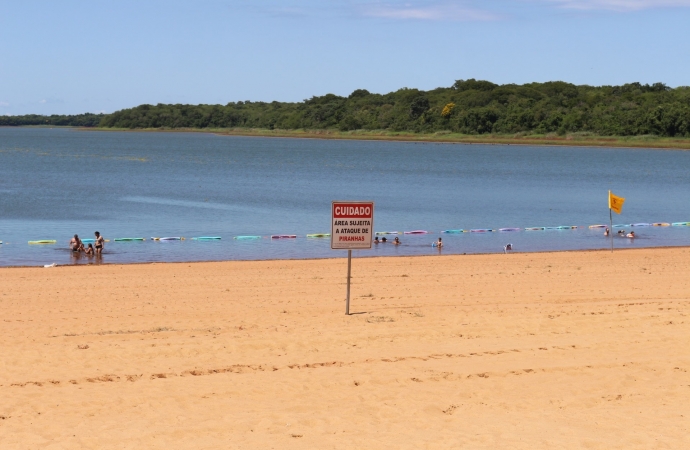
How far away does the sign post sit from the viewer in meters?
14.5

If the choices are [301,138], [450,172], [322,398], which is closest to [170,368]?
[322,398]

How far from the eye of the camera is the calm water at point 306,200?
33094 millimetres

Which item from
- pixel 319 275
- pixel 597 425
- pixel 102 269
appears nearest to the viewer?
pixel 597 425

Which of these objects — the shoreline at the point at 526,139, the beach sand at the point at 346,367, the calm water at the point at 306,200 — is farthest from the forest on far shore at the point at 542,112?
the beach sand at the point at 346,367

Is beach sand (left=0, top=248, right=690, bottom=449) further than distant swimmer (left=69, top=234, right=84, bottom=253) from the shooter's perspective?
No

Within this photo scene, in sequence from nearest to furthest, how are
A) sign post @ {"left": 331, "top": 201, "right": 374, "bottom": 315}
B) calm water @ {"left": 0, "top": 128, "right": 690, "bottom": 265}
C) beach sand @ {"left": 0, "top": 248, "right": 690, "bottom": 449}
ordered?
beach sand @ {"left": 0, "top": 248, "right": 690, "bottom": 449} → sign post @ {"left": 331, "top": 201, "right": 374, "bottom": 315} → calm water @ {"left": 0, "top": 128, "right": 690, "bottom": 265}

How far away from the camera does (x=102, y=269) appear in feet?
79.2

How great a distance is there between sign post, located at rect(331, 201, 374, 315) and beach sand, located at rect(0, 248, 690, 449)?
4.23 feet

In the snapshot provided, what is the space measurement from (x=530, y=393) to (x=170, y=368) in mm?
4459

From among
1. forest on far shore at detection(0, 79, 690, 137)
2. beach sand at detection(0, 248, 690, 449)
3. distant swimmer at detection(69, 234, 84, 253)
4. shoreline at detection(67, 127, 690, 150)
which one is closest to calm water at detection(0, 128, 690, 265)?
distant swimmer at detection(69, 234, 84, 253)

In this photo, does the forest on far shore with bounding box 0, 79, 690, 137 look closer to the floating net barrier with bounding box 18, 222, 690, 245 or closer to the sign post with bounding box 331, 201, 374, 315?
the floating net barrier with bounding box 18, 222, 690, 245

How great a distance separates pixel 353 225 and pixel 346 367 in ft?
12.3

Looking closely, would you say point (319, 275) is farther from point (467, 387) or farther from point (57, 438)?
point (57, 438)

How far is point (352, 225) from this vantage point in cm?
1459
